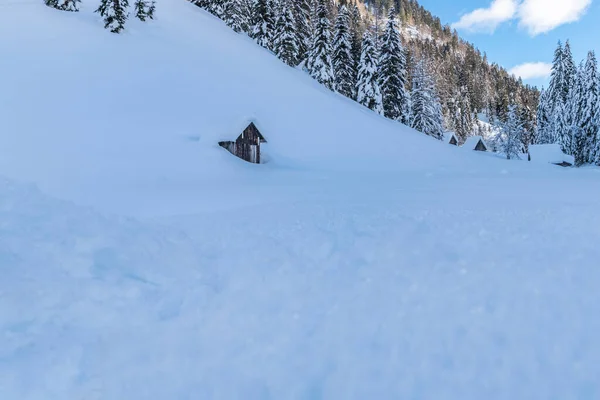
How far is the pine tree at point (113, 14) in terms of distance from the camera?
28531mm

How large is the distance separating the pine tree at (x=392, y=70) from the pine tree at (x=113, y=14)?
24.9 metres

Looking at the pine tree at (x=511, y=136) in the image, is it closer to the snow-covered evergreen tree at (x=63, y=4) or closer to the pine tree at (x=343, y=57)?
the pine tree at (x=343, y=57)

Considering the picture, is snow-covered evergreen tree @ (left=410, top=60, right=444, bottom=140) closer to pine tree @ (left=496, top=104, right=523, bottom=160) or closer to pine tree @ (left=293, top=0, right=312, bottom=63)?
pine tree @ (left=496, top=104, right=523, bottom=160)

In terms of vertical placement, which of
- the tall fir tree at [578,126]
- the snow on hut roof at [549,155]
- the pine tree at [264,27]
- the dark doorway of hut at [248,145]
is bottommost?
the dark doorway of hut at [248,145]

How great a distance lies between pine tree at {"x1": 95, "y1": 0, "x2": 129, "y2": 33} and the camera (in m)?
28.5

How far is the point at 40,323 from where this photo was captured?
493cm

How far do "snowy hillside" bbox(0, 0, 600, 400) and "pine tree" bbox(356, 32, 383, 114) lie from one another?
25976mm

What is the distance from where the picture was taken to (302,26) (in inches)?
1940

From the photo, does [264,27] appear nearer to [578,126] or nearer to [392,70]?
[392,70]

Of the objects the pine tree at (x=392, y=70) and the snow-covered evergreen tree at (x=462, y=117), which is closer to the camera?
the pine tree at (x=392, y=70)

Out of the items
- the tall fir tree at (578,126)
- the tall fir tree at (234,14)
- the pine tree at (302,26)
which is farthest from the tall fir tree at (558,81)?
the tall fir tree at (234,14)

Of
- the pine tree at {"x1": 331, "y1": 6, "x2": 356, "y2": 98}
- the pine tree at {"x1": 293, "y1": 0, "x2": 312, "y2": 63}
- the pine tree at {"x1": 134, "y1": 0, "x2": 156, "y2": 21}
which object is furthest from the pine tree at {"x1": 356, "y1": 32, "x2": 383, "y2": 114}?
the pine tree at {"x1": 134, "y1": 0, "x2": 156, "y2": 21}

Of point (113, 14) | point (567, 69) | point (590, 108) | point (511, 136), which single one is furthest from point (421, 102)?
point (113, 14)

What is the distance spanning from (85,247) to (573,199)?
1384 centimetres
